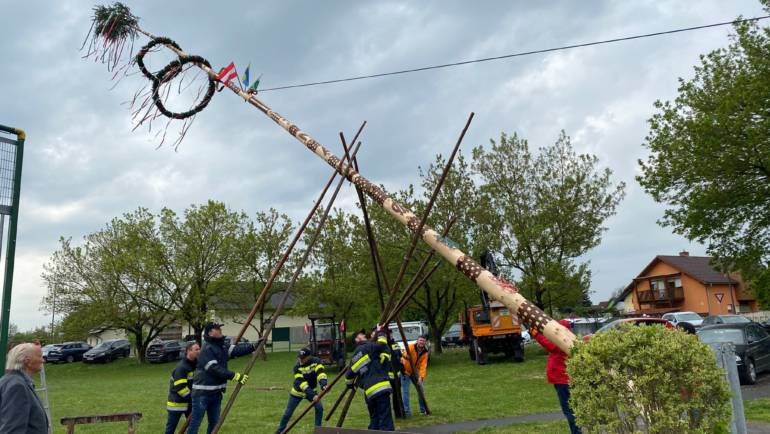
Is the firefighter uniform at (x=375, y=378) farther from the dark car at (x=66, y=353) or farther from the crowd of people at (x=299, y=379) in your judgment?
the dark car at (x=66, y=353)

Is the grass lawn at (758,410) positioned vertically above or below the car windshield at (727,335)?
below

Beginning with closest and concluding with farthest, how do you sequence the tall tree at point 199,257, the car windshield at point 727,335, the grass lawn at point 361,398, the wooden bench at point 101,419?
the wooden bench at point 101,419 < the grass lawn at point 361,398 < the car windshield at point 727,335 < the tall tree at point 199,257

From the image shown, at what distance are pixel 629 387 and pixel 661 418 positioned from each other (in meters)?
0.23

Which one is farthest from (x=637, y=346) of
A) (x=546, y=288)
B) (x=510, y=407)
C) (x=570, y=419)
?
(x=546, y=288)

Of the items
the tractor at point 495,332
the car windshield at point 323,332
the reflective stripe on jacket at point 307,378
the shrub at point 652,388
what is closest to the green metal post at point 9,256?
the reflective stripe on jacket at point 307,378

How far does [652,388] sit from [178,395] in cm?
639

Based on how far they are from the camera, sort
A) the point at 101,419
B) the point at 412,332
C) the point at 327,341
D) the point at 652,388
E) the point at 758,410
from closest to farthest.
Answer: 1. the point at 652,388
2. the point at 101,419
3. the point at 758,410
4. the point at 412,332
5. the point at 327,341

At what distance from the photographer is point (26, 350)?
13.6 feet

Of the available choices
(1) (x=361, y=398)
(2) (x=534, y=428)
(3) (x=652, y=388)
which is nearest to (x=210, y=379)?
(2) (x=534, y=428)

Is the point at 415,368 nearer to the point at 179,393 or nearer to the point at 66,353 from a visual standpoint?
the point at 179,393

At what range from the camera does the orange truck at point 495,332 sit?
21.0 metres

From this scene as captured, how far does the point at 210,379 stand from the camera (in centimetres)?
721

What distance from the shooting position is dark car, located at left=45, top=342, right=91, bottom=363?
3653cm

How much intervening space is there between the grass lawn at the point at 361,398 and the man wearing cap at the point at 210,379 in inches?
106
